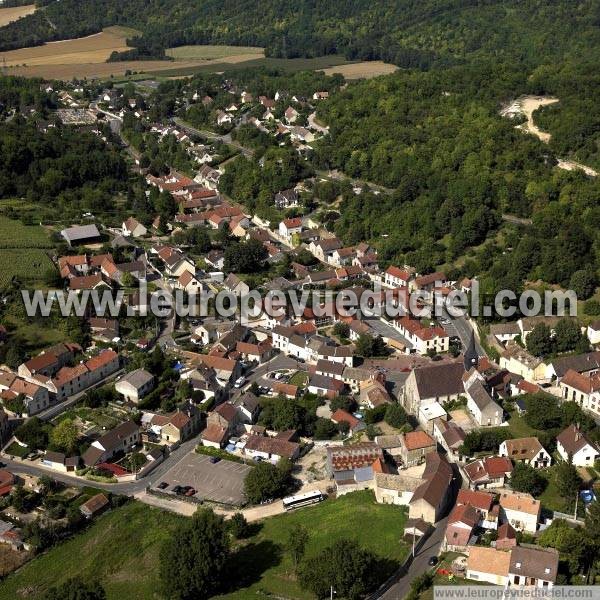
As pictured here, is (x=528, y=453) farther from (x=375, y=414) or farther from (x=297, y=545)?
(x=297, y=545)

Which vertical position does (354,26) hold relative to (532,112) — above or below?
above

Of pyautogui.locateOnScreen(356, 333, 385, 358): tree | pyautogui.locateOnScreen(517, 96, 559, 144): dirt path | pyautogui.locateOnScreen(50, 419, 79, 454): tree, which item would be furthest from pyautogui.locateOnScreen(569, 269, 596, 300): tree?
pyautogui.locateOnScreen(50, 419, 79, 454): tree

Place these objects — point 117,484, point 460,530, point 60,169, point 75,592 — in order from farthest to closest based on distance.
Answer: point 60,169, point 117,484, point 460,530, point 75,592

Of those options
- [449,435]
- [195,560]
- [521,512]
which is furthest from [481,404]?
[195,560]

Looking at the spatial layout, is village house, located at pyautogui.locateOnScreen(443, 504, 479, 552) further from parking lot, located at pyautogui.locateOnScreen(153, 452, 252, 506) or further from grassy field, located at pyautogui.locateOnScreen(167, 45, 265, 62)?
grassy field, located at pyautogui.locateOnScreen(167, 45, 265, 62)

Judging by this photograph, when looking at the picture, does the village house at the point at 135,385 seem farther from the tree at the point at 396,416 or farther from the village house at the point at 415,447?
the village house at the point at 415,447

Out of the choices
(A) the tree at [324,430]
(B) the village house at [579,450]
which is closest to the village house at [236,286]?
(A) the tree at [324,430]

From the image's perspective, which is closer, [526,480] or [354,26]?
[526,480]
